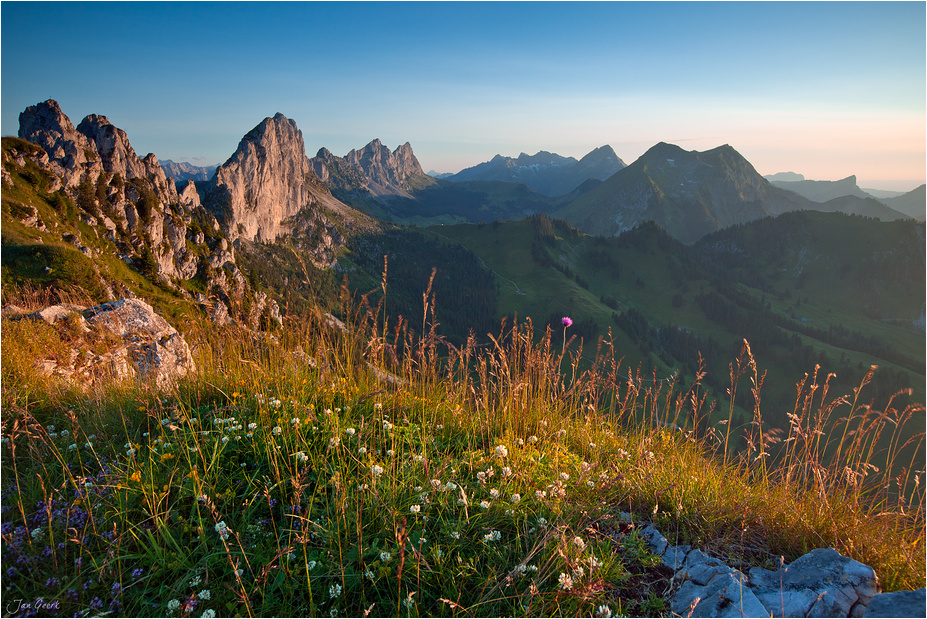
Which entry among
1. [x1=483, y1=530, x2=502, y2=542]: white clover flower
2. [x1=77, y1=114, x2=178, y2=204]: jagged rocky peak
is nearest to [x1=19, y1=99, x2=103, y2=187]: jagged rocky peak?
[x1=77, y1=114, x2=178, y2=204]: jagged rocky peak

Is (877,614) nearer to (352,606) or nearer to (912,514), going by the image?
(912,514)

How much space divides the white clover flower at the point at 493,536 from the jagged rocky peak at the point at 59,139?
133 meters

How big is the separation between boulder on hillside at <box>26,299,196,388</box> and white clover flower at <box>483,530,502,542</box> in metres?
4.42

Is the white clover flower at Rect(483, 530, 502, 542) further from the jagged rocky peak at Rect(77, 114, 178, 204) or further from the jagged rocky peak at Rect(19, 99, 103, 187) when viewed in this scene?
the jagged rocky peak at Rect(77, 114, 178, 204)

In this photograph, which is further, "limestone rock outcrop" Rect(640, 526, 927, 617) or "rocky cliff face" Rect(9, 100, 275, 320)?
"rocky cliff face" Rect(9, 100, 275, 320)

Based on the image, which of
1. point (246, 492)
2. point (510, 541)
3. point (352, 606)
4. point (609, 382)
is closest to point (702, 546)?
point (510, 541)

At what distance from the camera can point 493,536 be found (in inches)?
127

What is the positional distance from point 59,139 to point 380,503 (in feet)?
475

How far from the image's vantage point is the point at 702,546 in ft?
12.6

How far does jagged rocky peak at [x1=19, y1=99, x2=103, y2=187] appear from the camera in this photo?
98438 mm

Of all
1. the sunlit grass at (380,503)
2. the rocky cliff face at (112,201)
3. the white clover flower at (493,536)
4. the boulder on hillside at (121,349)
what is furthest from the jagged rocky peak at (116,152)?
the white clover flower at (493,536)

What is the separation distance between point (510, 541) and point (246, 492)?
2.20 m

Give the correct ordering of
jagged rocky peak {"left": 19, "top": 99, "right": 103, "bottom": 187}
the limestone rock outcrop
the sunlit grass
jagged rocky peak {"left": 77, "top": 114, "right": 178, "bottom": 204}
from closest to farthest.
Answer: the sunlit grass, the limestone rock outcrop, jagged rocky peak {"left": 19, "top": 99, "right": 103, "bottom": 187}, jagged rocky peak {"left": 77, "top": 114, "right": 178, "bottom": 204}

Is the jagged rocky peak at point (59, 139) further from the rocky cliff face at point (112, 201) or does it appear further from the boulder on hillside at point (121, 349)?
the boulder on hillside at point (121, 349)
